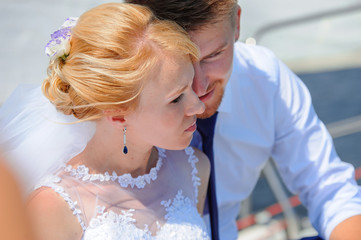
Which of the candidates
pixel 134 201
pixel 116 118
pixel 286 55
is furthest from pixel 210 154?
pixel 286 55

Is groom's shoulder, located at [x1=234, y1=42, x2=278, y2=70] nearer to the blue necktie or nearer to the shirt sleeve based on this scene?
the shirt sleeve

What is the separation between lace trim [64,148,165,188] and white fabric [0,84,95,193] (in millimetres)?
70

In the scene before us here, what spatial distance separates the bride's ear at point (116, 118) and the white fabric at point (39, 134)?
0.15m

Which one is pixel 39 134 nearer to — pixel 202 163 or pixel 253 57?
pixel 202 163

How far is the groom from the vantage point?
225cm

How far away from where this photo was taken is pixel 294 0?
31.4 ft

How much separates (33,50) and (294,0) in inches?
249

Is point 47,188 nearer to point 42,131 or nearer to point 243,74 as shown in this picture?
point 42,131

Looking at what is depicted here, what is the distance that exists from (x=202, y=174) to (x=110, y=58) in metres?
0.71

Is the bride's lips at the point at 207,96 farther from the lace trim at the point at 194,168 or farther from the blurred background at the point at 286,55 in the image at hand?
the blurred background at the point at 286,55

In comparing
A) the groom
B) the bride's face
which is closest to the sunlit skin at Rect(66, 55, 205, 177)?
the bride's face

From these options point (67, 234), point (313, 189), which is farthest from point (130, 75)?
point (313, 189)

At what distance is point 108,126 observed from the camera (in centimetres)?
179

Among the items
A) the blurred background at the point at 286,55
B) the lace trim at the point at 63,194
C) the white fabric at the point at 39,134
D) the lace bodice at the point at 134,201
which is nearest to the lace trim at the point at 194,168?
the lace bodice at the point at 134,201
